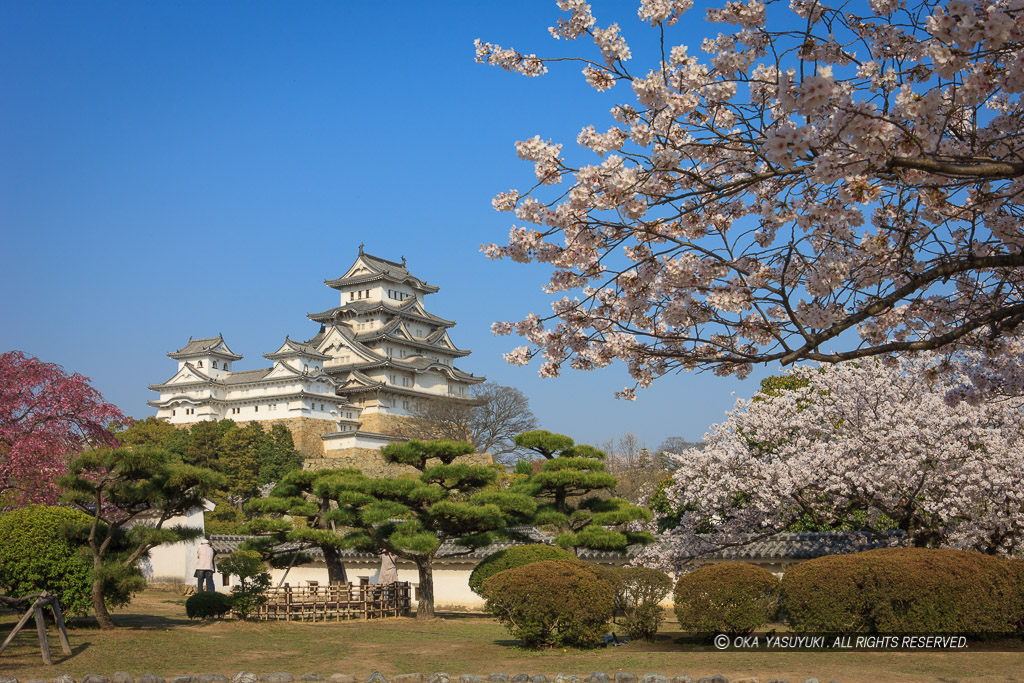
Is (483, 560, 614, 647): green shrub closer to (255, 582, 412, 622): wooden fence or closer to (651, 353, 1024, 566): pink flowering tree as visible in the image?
(651, 353, 1024, 566): pink flowering tree

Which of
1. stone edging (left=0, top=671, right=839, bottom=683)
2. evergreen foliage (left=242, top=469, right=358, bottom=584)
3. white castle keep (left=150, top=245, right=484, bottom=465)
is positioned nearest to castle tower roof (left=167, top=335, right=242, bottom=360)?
white castle keep (left=150, top=245, right=484, bottom=465)

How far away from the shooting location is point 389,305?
58.8 meters

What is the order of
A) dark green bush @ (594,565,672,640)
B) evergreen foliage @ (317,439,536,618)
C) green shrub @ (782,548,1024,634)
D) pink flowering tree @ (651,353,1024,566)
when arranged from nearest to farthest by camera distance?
green shrub @ (782,548,1024,634) < pink flowering tree @ (651,353,1024,566) < dark green bush @ (594,565,672,640) < evergreen foliage @ (317,439,536,618)

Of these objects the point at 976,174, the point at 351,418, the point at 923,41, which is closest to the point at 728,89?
the point at 923,41

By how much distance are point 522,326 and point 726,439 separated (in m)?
10.5

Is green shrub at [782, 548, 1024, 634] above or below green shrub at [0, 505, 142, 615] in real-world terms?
below

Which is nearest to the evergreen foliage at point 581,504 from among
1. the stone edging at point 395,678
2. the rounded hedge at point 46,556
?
the stone edging at point 395,678

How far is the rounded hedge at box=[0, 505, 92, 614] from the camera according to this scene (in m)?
12.0

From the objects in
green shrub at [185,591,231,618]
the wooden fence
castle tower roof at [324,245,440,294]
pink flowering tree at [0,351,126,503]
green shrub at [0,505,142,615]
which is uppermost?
castle tower roof at [324,245,440,294]

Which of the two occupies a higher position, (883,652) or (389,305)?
(389,305)

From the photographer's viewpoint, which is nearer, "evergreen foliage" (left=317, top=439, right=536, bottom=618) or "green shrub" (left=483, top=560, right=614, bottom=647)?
"green shrub" (left=483, top=560, right=614, bottom=647)

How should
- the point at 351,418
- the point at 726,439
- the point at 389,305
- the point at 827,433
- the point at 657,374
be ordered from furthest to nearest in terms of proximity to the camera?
the point at 389,305
the point at 351,418
the point at 726,439
the point at 827,433
the point at 657,374

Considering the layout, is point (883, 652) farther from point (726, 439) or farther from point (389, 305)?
point (389, 305)

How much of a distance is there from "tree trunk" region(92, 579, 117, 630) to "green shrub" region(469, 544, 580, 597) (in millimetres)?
6294
